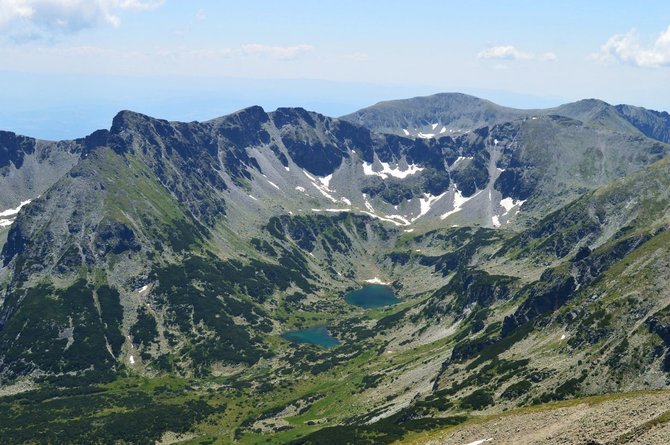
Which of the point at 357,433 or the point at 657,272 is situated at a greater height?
the point at 657,272

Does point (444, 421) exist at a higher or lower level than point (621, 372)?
lower

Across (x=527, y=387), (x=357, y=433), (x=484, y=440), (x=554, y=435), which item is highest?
(x=554, y=435)

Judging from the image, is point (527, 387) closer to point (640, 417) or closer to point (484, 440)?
point (484, 440)

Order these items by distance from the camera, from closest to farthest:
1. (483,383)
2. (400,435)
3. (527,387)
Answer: (400,435)
(527,387)
(483,383)

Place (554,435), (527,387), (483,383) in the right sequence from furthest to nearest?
1. (483,383)
2. (527,387)
3. (554,435)

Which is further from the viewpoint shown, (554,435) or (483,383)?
(483,383)

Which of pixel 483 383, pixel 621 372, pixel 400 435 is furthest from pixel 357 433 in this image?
pixel 621 372

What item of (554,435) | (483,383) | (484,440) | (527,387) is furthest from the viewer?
(483,383)

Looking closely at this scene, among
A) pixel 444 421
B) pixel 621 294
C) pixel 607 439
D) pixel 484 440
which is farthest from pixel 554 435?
pixel 621 294

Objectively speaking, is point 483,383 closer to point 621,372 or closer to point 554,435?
point 621,372

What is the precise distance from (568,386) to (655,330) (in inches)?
1129

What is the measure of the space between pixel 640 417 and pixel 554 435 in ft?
37.6

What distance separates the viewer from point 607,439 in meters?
73.6

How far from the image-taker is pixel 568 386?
503 ft
